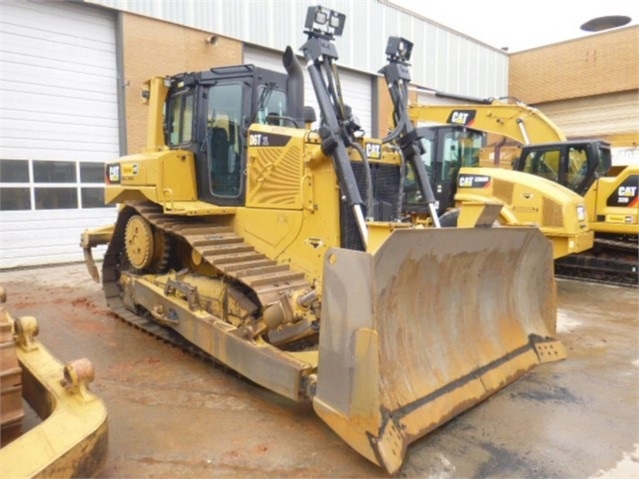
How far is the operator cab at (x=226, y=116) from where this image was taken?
15.8 feet

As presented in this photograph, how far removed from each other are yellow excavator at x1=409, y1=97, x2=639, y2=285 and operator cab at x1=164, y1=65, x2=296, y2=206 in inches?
A: 193

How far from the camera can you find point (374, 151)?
448 cm

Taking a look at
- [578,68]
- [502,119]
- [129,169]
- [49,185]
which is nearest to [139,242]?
[129,169]

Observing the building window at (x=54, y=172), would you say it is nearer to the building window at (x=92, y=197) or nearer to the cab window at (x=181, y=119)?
the building window at (x=92, y=197)

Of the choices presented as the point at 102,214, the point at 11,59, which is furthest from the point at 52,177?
the point at 11,59

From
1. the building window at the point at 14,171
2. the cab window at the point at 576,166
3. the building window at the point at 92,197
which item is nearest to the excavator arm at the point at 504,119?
the cab window at the point at 576,166

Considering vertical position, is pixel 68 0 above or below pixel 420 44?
below

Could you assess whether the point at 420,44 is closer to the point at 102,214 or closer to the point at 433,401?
the point at 102,214

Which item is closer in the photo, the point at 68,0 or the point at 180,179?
the point at 180,179

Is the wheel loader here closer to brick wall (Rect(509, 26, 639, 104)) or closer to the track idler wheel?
the track idler wheel

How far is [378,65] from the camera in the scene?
15555mm

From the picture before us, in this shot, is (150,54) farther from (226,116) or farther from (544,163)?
(544,163)

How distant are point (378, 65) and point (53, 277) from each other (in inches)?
437

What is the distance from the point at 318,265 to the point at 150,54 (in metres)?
8.94
